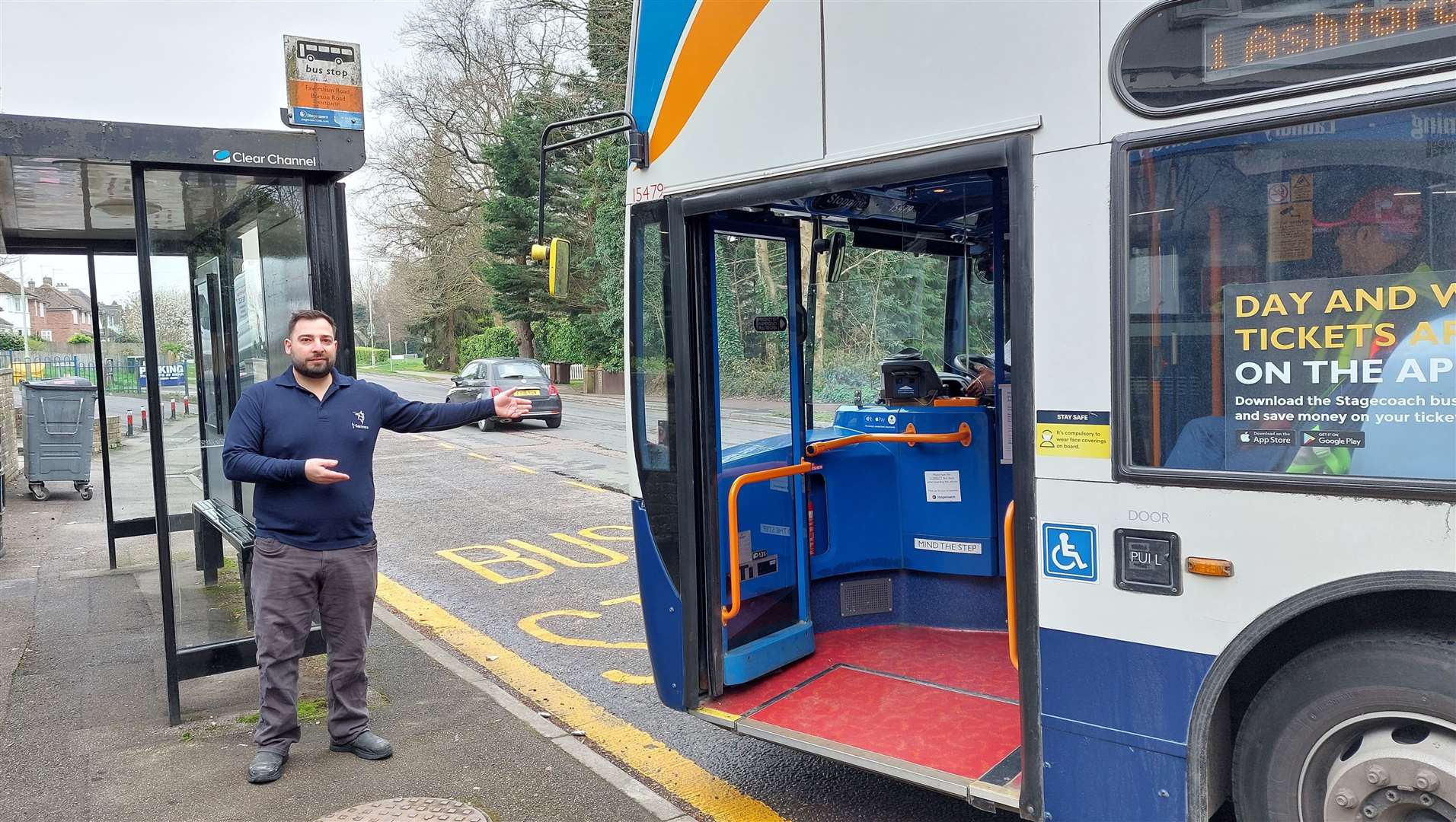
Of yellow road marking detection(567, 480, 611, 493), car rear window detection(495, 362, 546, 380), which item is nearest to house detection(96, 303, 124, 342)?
yellow road marking detection(567, 480, 611, 493)

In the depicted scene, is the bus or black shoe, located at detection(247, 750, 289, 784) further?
black shoe, located at detection(247, 750, 289, 784)

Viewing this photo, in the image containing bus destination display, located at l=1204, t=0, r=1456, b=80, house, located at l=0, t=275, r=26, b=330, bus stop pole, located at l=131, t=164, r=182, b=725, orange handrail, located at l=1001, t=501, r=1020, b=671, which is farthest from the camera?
house, located at l=0, t=275, r=26, b=330

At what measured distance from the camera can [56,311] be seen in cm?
7025

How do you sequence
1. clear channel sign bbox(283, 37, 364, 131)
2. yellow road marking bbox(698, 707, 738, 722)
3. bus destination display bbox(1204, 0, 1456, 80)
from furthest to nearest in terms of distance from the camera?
clear channel sign bbox(283, 37, 364, 131), yellow road marking bbox(698, 707, 738, 722), bus destination display bbox(1204, 0, 1456, 80)

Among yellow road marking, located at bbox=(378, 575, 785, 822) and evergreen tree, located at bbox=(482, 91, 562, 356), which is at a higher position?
evergreen tree, located at bbox=(482, 91, 562, 356)

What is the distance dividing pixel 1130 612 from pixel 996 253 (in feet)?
8.09

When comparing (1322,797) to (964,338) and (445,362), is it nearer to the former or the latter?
(964,338)

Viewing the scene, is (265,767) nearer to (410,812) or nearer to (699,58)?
(410,812)

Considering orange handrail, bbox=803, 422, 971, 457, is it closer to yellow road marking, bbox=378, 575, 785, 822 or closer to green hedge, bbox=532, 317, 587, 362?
yellow road marking, bbox=378, 575, 785, 822

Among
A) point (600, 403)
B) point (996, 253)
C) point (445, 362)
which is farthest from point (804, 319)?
point (445, 362)

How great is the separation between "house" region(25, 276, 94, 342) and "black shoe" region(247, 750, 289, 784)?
6911 cm

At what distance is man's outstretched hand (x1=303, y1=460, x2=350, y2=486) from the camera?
12.9 ft

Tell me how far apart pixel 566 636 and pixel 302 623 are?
2.24m

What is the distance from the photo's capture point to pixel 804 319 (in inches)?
185
